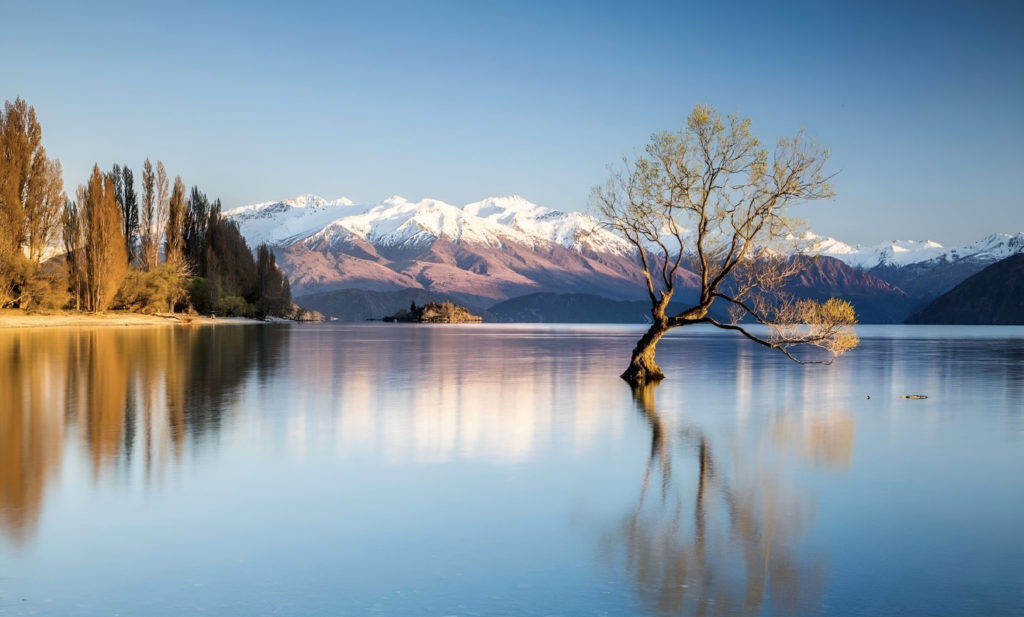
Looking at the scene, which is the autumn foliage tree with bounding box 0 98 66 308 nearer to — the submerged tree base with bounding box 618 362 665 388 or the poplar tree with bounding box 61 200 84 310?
the poplar tree with bounding box 61 200 84 310

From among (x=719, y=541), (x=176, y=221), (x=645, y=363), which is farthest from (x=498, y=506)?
(x=176, y=221)

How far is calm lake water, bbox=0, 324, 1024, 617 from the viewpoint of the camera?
628cm

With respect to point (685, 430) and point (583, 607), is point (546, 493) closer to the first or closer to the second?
point (583, 607)

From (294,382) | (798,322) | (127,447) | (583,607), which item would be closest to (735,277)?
(798,322)

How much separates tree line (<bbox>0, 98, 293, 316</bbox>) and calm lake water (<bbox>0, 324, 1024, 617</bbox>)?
59.0 metres

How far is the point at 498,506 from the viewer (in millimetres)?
9133

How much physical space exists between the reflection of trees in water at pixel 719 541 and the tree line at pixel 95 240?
70496mm

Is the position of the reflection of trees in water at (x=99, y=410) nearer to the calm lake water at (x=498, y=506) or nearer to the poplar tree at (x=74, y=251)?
the calm lake water at (x=498, y=506)

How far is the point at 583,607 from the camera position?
236 inches

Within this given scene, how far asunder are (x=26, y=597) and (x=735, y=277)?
22395 millimetres

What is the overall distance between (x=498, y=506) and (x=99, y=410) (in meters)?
11.0

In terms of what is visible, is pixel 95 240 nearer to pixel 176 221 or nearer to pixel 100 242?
pixel 100 242

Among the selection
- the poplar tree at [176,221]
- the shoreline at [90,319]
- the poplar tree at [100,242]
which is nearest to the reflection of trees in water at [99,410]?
the shoreline at [90,319]

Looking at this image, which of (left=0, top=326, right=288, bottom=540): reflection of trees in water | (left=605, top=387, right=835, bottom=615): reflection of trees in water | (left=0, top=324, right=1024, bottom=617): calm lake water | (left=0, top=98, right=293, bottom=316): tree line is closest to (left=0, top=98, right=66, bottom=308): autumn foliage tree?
(left=0, top=98, right=293, bottom=316): tree line
